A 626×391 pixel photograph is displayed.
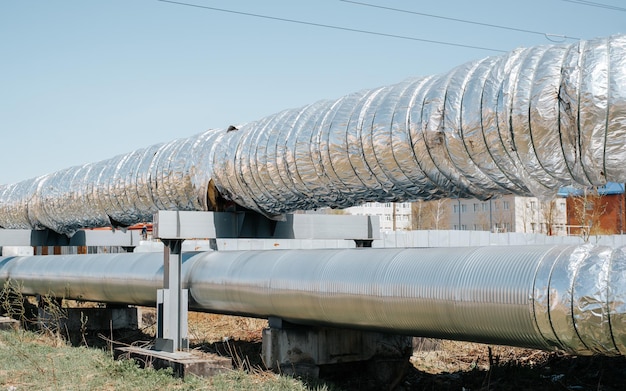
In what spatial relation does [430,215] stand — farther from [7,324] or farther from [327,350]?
[327,350]

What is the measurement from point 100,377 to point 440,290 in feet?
12.1

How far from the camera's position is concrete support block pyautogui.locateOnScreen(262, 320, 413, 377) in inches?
251

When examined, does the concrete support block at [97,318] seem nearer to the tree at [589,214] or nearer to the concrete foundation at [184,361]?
the concrete foundation at [184,361]

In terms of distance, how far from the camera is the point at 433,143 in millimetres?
5098

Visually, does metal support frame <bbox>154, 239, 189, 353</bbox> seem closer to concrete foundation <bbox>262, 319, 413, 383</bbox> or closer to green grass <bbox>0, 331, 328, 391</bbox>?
Answer: green grass <bbox>0, 331, 328, 391</bbox>

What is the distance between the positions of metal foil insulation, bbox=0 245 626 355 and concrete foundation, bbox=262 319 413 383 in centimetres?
24

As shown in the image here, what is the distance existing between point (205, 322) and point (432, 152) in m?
7.53

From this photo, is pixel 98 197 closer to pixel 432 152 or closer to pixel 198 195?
pixel 198 195

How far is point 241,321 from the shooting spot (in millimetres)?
11109

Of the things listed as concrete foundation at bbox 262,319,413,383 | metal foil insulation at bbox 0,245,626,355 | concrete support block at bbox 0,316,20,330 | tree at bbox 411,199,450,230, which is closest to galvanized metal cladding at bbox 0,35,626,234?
metal foil insulation at bbox 0,245,626,355

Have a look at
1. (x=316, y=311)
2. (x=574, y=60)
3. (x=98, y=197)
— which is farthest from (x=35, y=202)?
(x=574, y=60)

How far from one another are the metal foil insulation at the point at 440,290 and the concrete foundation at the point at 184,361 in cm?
50

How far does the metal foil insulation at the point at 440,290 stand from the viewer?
12.5 feet

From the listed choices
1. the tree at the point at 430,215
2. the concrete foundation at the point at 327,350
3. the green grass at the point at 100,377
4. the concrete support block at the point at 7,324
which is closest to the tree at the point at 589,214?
the concrete foundation at the point at 327,350
